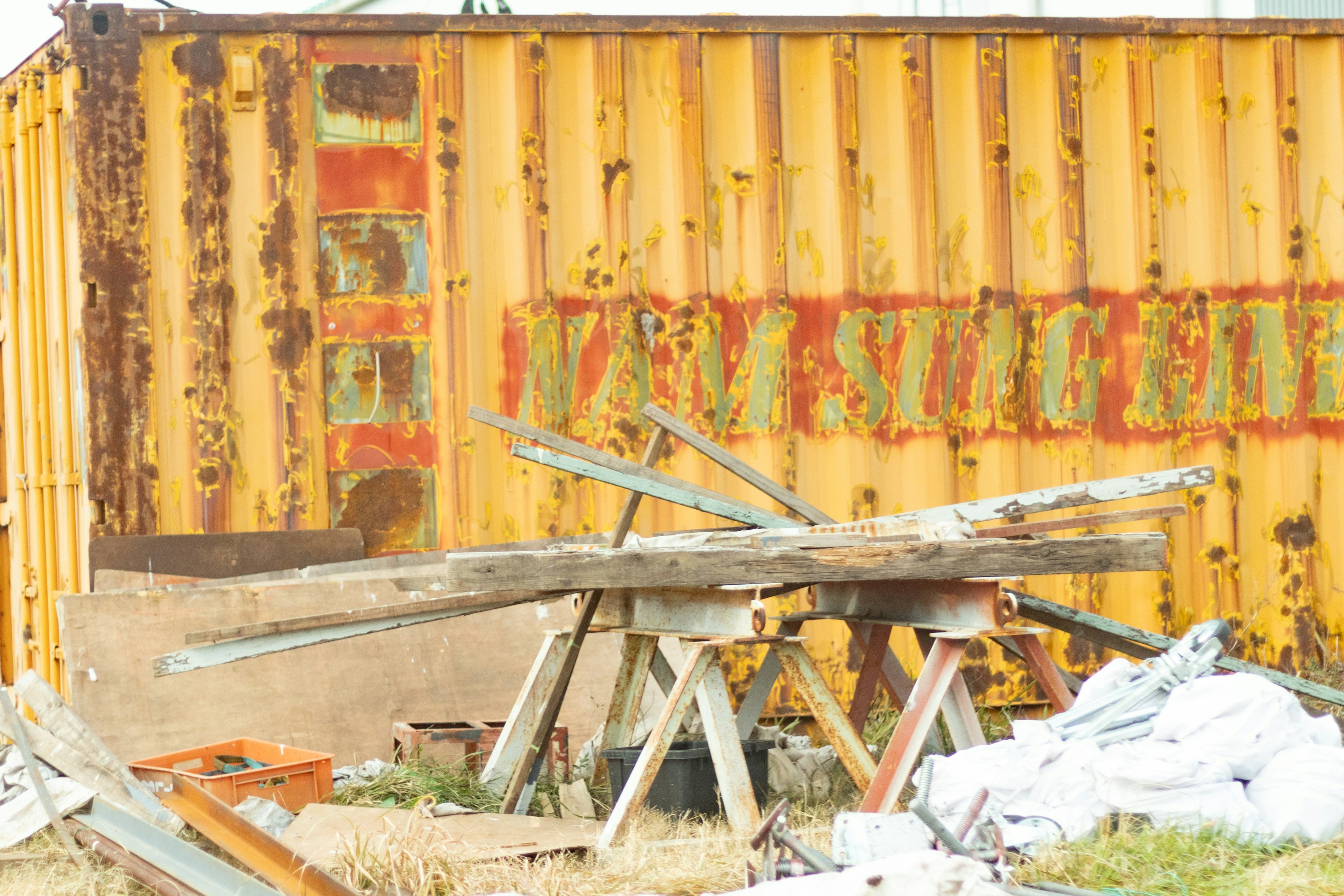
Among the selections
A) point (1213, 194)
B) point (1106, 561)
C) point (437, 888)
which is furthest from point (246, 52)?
point (1213, 194)

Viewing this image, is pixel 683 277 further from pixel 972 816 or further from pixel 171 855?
pixel 171 855

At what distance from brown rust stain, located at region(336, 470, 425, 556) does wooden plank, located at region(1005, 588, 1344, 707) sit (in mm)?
2303

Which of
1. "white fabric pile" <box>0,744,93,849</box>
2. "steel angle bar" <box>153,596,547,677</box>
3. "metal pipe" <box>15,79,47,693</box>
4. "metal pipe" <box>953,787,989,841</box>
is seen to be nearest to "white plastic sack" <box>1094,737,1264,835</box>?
"metal pipe" <box>953,787,989,841</box>

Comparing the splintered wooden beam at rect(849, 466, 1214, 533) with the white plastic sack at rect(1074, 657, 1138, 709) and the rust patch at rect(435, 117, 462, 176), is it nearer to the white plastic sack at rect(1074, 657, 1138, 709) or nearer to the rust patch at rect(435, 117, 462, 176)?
A: the white plastic sack at rect(1074, 657, 1138, 709)

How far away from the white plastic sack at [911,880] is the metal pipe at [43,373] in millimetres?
3836

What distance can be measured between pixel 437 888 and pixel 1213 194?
4324 millimetres

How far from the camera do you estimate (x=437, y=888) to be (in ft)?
9.96

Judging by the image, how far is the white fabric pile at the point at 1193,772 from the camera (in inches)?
125

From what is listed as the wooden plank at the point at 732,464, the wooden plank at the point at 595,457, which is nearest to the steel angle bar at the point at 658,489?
the wooden plank at the point at 595,457

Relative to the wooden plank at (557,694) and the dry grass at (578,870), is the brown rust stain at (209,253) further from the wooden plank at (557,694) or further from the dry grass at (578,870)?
the dry grass at (578,870)

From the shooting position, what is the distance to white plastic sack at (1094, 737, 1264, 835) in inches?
125

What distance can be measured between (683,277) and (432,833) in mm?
2563

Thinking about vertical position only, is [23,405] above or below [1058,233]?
below

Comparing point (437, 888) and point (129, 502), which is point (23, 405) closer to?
point (129, 502)
